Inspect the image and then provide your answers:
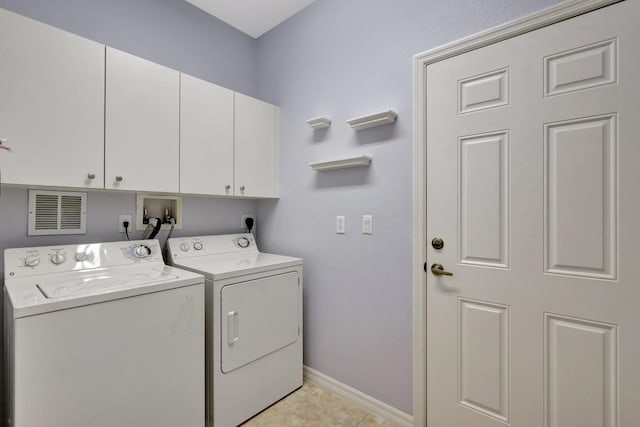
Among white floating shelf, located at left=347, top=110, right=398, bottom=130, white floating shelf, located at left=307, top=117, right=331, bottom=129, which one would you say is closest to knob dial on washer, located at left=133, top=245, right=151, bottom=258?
white floating shelf, located at left=307, top=117, right=331, bottom=129

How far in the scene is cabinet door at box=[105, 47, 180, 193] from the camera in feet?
5.30

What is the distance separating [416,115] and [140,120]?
1.56m

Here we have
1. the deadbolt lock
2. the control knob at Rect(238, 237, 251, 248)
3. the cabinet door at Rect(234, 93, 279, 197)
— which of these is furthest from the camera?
the control knob at Rect(238, 237, 251, 248)

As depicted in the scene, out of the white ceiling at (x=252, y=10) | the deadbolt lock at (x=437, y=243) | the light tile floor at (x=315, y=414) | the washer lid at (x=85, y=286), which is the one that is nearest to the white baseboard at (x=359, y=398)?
the light tile floor at (x=315, y=414)

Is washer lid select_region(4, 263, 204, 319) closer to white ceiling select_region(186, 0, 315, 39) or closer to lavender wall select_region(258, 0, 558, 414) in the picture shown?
lavender wall select_region(258, 0, 558, 414)

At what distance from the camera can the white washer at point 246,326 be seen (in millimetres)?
1664

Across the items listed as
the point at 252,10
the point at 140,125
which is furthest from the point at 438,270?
the point at 252,10

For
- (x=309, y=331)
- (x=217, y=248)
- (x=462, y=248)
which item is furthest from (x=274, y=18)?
(x=309, y=331)

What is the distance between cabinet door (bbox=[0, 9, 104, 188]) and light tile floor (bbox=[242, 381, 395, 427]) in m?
1.66

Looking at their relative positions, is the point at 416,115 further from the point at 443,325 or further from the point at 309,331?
the point at 309,331

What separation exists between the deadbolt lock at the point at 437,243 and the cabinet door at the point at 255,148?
4.35 feet

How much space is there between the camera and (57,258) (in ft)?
5.18

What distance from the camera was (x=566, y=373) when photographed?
127cm

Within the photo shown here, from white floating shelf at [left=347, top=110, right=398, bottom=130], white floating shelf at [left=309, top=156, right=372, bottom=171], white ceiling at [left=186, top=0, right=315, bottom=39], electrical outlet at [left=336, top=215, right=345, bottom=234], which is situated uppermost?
white ceiling at [left=186, top=0, right=315, bottom=39]
